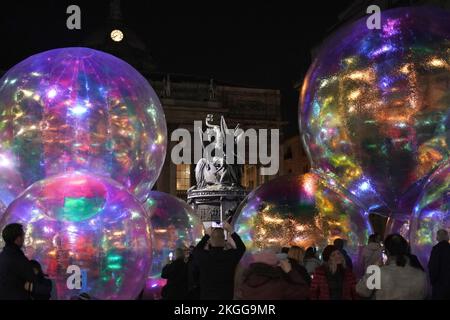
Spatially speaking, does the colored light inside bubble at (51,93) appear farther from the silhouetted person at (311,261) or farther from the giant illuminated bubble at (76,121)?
the silhouetted person at (311,261)

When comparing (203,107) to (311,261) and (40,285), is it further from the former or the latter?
(40,285)

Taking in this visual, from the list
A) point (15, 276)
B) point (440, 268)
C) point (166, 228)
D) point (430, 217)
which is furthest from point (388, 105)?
point (166, 228)

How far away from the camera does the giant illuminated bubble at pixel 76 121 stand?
7.23 metres

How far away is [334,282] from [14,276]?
2510 mm

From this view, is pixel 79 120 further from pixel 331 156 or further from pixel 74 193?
pixel 331 156

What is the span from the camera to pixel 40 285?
4988 mm

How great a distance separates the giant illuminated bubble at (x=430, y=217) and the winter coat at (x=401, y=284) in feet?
4.55

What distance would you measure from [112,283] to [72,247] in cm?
45

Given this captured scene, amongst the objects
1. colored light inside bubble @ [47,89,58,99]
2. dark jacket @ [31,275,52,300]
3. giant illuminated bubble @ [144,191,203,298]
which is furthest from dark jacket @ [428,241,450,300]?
colored light inside bubble @ [47,89,58,99]

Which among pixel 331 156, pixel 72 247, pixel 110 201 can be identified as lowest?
pixel 72 247

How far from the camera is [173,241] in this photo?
31.2 feet

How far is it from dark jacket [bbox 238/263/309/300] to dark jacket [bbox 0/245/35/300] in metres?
1.75

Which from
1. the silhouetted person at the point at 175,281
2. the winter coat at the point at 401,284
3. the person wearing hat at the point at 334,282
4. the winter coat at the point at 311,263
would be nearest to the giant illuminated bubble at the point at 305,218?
the winter coat at the point at 311,263
